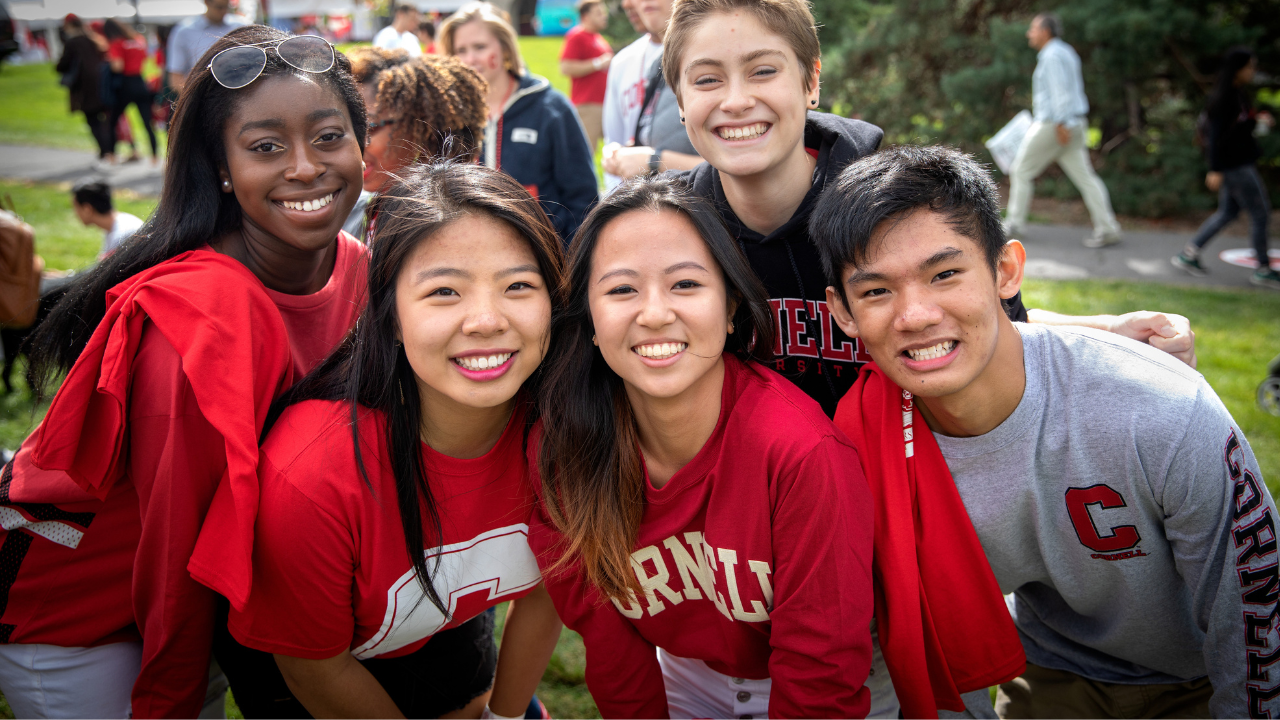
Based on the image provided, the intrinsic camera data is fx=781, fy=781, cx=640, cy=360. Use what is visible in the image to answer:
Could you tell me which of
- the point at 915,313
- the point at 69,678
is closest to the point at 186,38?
the point at 69,678

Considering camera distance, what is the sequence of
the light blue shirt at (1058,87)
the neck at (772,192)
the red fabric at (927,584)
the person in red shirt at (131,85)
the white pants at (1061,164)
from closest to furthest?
the red fabric at (927,584) → the neck at (772,192) → the light blue shirt at (1058,87) → the white pants at (1061,164) → the person in red shirt at (131,85)

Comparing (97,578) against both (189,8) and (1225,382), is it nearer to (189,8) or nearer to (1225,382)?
(1225,382)

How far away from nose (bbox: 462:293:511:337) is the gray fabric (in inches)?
50.6

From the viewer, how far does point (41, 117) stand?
19.3 m

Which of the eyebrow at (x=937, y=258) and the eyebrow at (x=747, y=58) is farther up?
the eyebrow at (x=747, y=58)

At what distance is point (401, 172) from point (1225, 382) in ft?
17.5

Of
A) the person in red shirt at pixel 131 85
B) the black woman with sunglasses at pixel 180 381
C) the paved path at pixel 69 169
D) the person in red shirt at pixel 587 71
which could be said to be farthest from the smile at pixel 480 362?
the person in red shirt at pixel 131 85

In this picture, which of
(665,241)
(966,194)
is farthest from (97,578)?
(966,194)

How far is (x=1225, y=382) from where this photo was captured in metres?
5.10

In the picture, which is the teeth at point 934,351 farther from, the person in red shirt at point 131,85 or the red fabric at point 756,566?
the person in red shirt at point 131,85

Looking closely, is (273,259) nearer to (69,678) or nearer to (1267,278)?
(69,678)

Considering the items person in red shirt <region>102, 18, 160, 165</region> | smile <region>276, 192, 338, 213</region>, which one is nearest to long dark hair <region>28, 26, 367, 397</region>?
smile <region>276, 192, 338, 213</region>

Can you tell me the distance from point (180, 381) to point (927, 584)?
6.46ft

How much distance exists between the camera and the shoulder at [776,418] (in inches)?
77.2
